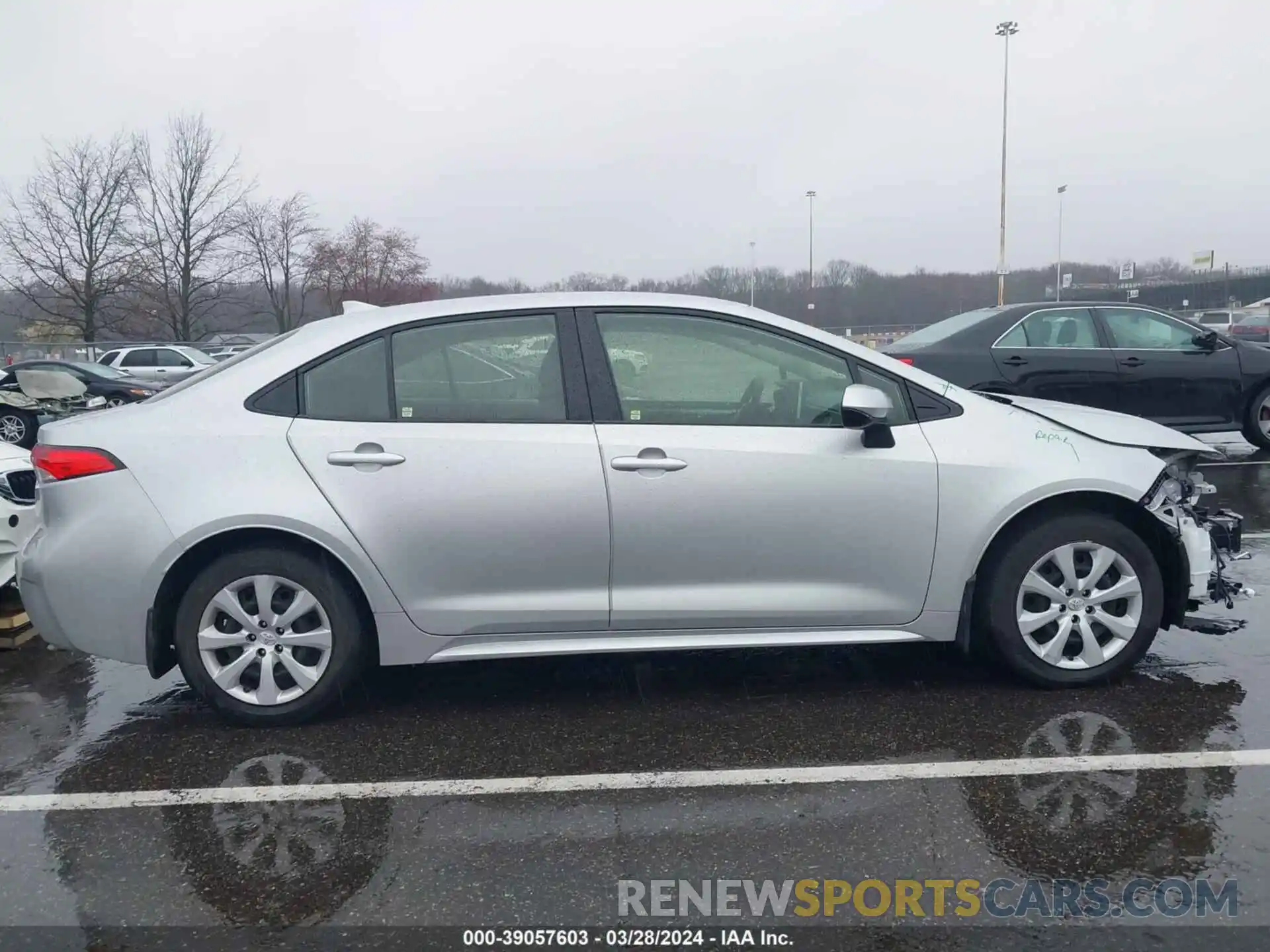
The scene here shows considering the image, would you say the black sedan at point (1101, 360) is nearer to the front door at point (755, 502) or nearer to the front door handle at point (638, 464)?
the front door at point (755, 502)

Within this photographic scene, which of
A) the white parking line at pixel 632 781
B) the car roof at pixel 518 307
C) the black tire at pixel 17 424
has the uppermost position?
the car roof at pixel 518 307

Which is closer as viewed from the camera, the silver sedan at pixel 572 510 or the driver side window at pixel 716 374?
the silver sedan at pixel 572 510

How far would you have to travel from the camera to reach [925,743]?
3525 mm

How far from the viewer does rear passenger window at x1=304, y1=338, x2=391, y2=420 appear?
12.3 ft

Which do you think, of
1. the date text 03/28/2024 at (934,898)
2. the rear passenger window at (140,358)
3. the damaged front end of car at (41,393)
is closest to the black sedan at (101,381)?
the rear passenger window at (140,358)

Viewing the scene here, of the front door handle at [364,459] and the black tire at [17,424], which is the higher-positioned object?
Answer: the front door handle at [364,459]

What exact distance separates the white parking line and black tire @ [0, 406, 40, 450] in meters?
13.8

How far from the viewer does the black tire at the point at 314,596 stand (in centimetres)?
365

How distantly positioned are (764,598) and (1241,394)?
318 inches

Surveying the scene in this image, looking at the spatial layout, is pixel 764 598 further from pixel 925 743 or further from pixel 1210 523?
pixel 1210 523

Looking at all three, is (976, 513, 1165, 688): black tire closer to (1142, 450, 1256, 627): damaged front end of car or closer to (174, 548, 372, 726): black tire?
(1142, 450, 1256, 627): damaged front end of car

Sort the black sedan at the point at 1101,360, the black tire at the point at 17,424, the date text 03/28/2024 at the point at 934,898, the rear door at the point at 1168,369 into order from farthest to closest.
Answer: the black tire at the point at 17,424 → the rear door at the point at 1168,369 → the black sedan at the point at 1101,360 → the date text 03/28/2024 at the point at 934,898

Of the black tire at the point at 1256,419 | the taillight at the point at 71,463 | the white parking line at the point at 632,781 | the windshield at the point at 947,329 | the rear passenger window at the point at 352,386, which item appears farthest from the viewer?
the black tire at the point at 1256,419

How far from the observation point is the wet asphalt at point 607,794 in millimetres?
2682
